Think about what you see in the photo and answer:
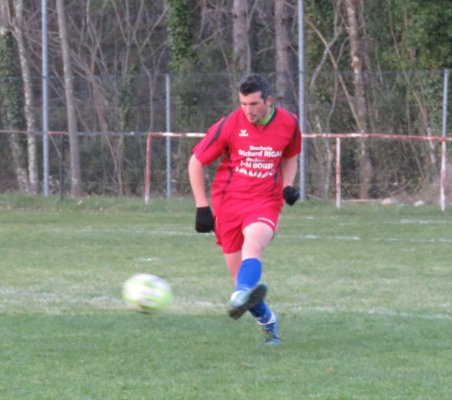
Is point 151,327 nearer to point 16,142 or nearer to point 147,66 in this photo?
point 16,142

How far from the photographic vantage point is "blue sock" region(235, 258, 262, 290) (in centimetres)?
715

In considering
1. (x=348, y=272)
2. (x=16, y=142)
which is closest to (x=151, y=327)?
(x=348, y=272)

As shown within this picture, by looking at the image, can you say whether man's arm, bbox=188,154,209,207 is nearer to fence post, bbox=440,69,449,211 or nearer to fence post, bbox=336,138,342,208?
fence post, bbox=440,69,449,211

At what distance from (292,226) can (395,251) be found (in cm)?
381

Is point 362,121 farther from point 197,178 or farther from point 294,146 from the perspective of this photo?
point 197,178

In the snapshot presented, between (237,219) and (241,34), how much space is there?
2187 cm

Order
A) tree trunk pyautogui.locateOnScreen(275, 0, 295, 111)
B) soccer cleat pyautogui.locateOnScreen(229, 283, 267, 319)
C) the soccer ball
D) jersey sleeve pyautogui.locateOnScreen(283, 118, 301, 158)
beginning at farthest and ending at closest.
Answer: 1. tree trunk pyautogui.locateOnScreen(275, 0, 295, 111)
2. jersey sleeve pyautogui.locateOnScreen(283, 118, 301, 158)
3. the soccer ball
4. soccer cleat pyautogui.locateOnScreen(229, 283, 267, 319)

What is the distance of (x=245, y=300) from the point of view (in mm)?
6898

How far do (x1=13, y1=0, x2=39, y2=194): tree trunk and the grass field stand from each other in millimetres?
7642

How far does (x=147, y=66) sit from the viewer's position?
1458 inches

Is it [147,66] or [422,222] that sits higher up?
[147,66]

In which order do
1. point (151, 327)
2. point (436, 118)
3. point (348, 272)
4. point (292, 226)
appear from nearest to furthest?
point (151, 327)
point (348, 272)
point (292, 226)
point (436, 118)

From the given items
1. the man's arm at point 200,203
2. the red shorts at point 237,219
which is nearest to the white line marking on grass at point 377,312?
the red shorts at point 237,219

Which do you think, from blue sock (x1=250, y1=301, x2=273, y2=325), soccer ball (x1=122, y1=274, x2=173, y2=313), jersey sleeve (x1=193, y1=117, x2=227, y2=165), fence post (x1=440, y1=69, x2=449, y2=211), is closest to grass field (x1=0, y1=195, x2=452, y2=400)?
blue sock (x1=250, y1=301, x2=273, y2=325)
